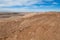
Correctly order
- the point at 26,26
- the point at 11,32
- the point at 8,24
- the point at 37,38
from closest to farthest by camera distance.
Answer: the point at 37,38 → the point at 11,32 → the point at 26,26 → the point at 8,24

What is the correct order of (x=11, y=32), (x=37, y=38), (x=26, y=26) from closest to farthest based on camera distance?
(x=37, y=38) → (x=11, y=32) → (x=26, y=26)

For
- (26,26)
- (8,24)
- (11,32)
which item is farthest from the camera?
(8,24)

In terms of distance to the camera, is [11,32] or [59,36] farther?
[11,32]

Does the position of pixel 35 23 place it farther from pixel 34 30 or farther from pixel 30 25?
pixel 34 30

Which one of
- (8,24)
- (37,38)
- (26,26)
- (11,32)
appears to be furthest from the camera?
(8,24)

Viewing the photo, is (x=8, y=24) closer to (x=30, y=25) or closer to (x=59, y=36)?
(x=30, y=25)

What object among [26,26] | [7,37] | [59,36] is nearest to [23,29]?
[26,26]

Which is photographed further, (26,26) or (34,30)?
(26,26)

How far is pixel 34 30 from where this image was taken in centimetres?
1050

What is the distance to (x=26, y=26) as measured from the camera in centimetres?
1133

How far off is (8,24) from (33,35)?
3074 mm

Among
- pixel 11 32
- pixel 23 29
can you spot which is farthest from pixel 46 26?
pixel 11 32

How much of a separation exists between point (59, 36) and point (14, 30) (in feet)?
10.8

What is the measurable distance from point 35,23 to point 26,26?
2.95ft
